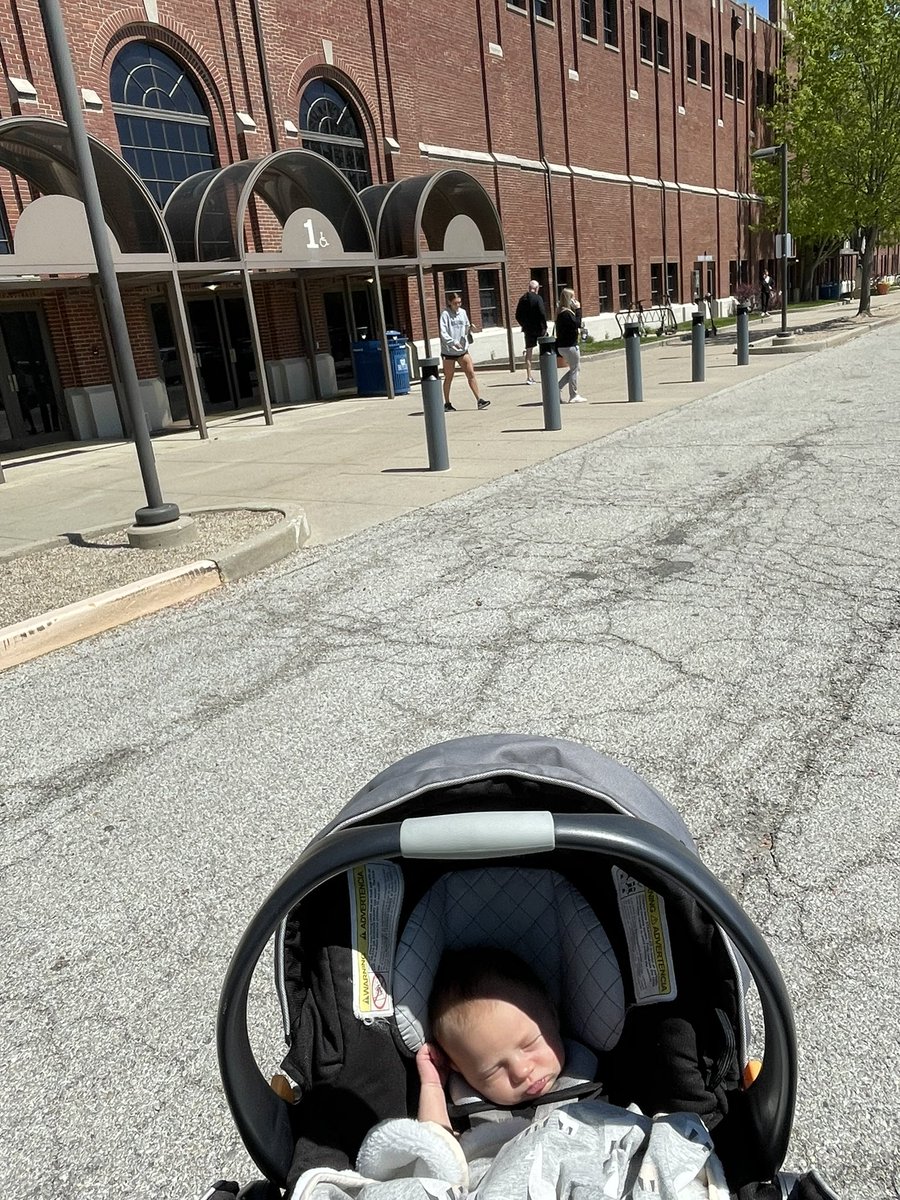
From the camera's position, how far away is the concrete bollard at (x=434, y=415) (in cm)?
952

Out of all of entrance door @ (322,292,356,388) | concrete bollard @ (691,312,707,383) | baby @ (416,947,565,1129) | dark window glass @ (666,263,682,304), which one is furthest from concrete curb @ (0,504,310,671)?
dark window glass @ (666,263,682,304)

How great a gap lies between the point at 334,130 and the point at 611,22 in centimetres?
1625

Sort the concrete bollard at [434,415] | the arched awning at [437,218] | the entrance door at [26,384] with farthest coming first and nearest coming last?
the arched awning at [437,218] → the entrance door at [26,384] → the concrete bollard at [434,415]

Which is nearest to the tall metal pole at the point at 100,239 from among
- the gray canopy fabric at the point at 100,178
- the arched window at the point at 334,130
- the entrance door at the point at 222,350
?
the gray canopy fabric at the point at 100,178

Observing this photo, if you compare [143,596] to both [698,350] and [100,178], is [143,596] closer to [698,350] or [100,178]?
[100,178]

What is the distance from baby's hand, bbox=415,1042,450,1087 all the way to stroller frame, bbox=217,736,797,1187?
263mm

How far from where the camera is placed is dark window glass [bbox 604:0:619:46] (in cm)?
3181

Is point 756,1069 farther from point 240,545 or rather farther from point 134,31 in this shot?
point 134,31

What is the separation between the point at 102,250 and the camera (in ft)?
22.9

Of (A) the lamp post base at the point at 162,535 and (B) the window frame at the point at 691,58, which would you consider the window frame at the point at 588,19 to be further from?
(A) the lamp post base at the point at 162,535

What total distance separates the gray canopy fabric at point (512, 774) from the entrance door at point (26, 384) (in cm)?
1626

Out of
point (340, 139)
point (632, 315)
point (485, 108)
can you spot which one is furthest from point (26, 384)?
point (632, 315)

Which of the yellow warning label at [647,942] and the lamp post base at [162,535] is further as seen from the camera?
the lamp post base at [162,535]

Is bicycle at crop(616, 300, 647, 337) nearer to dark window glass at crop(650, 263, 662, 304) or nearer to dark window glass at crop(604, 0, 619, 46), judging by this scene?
dark window glass at crop(650, 263, 662, 304)
